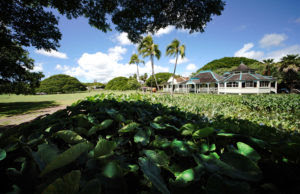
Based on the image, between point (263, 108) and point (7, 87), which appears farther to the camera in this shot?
point (7, 87)

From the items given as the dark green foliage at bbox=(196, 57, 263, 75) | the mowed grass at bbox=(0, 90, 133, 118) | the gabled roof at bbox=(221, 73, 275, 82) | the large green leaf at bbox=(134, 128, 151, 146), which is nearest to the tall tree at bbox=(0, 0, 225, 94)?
the large green leaf at bbox=(134, 128, 151, 146)

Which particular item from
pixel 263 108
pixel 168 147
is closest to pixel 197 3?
pixel 168 147

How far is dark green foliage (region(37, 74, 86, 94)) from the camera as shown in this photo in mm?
50219

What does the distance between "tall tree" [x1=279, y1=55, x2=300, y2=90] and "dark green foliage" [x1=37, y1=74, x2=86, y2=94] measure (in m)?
73.2

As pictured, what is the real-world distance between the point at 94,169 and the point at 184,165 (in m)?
0.39

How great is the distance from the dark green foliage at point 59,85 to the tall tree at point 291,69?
73.2m

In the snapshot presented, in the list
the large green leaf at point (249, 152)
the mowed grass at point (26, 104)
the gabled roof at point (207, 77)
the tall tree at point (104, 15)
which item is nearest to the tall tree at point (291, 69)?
the gabled roof at point (207, 77)

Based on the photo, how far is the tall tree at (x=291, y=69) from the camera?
2681 centimetres

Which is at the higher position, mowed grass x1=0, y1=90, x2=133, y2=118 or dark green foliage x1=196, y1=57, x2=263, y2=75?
dark green foliage x1=196, y1=57, x2=263, y2=75

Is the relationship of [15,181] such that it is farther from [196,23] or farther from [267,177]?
[196,23]

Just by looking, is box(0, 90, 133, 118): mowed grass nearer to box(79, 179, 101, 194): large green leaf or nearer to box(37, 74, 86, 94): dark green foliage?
box(79, 179, 101, 194): large green leaf

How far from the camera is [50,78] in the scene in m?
56.8

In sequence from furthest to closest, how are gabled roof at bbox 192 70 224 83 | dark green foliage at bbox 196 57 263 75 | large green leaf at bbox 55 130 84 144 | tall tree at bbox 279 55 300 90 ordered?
dark green foliage at bbox 196 57 263 75 → gabled roof at bbox 192 70 224 83 → tall tree at bbox 279 55 300 90 → large green leaf at bbox 55 130 84 144

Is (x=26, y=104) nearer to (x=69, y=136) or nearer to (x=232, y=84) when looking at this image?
(x=69, y=136)
